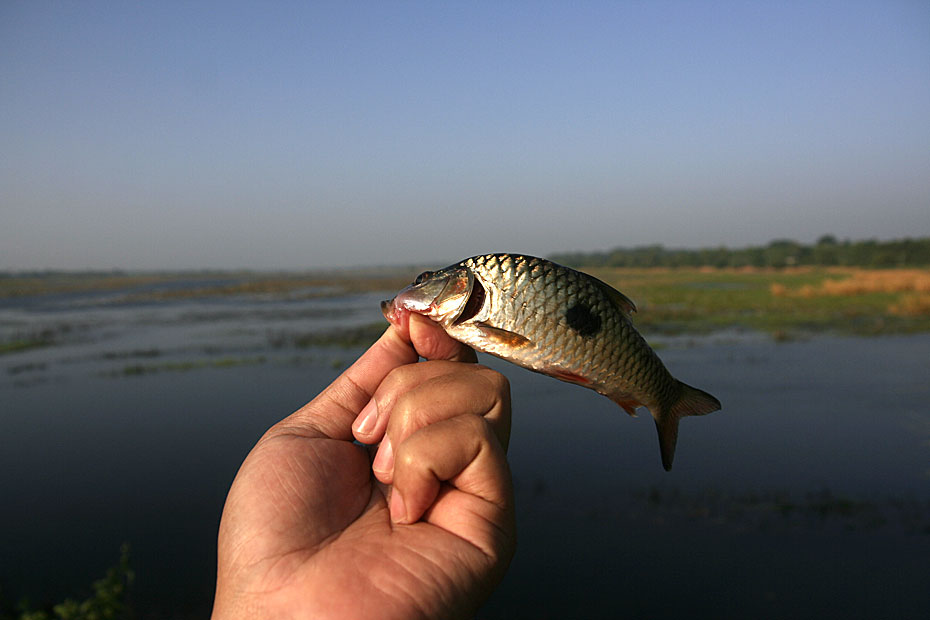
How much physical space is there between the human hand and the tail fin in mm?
933

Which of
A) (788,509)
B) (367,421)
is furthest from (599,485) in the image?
(367,421)

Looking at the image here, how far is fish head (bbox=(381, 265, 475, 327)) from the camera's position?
261 cm

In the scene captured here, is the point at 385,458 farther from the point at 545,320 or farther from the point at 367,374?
the point at 545,320

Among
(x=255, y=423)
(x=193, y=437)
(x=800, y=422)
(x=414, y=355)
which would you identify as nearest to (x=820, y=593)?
(x=800, y=422)

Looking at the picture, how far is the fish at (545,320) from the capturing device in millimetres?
2525

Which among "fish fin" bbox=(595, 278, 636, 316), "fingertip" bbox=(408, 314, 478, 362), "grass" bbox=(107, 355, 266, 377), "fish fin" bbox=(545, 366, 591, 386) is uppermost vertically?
"fish fin" bbox=(595, 278, 636, 316)

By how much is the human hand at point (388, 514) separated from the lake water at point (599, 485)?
6220 mm

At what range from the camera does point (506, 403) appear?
2260 millimetres

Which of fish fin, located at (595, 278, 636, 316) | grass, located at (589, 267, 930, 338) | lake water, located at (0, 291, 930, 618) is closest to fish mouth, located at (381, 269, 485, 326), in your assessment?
fish fin, located at (595, 278, 636, 316)

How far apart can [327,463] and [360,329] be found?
76.9 feet

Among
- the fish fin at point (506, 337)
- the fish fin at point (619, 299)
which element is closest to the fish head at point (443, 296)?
the fish fin at point (506, 337)

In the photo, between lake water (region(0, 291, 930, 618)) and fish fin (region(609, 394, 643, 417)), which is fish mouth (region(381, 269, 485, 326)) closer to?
fish fin (region(609, 394, 643, 417))

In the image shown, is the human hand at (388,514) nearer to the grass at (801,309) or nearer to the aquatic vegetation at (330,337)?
the aquatic vegetation at (330,337)

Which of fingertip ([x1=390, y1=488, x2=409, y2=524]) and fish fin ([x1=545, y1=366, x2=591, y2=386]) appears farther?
fish fin ([x1=545, y1=366, x2=591, y2=386])
